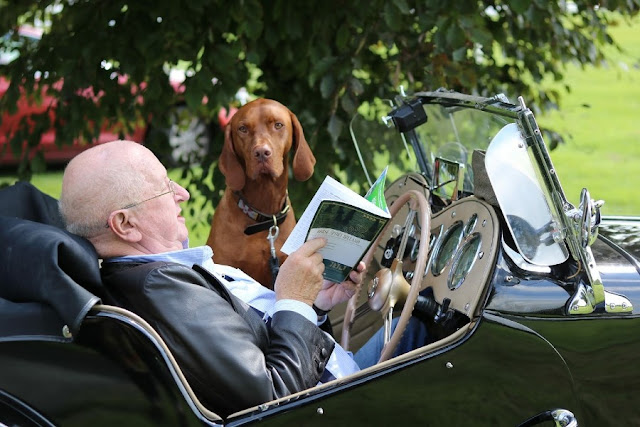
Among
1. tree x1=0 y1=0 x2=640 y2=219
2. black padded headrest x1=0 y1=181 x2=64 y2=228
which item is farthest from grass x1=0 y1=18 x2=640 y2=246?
black padded headrest x1=0 y1=181 x2=64 y2=228

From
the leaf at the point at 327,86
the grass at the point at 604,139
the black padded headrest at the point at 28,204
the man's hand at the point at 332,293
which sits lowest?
the grass at the point at 604,139

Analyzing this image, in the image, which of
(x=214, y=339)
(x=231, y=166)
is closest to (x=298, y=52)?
(x=231, y=166)

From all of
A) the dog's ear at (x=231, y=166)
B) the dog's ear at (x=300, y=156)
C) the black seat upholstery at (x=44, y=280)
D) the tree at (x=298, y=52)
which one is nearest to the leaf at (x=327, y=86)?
the tree at (x=298, y=52)

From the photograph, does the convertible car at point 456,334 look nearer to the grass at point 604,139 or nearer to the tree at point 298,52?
the tree at point 298,52

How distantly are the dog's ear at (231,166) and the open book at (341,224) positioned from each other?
1.51 metres

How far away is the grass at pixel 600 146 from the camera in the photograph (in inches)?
258

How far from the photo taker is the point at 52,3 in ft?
16.3

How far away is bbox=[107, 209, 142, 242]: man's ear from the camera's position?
7.91ft

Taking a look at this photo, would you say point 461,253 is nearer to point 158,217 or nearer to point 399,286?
point 399,286

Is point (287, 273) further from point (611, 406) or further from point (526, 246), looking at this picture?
point (611, 406)

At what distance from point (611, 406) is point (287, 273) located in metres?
0.89

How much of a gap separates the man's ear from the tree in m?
2.03

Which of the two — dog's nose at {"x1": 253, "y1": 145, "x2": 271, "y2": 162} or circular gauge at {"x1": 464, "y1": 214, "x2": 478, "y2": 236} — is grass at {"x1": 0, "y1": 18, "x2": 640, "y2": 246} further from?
circular gauge at {"x1": 464, "y1": 214, "x2": 478, "y2": 236}

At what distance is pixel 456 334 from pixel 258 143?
6.28 feet
